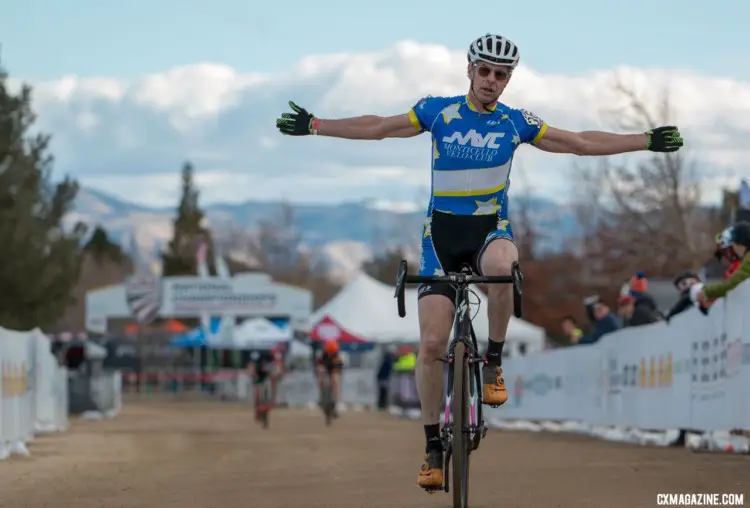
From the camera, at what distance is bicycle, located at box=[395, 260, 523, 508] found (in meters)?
9.01

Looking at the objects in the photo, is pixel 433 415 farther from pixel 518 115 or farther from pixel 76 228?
pixel 76 228

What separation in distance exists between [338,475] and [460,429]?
5.17 meters

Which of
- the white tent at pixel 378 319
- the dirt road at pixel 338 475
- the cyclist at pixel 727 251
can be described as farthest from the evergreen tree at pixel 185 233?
the cyclist at pixel 727 251

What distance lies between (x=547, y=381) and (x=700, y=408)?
1091cm

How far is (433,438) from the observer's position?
376 inches

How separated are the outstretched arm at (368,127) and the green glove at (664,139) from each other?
4.52 feet

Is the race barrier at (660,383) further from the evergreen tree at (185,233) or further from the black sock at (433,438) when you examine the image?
the evergreen tree at (185,233)

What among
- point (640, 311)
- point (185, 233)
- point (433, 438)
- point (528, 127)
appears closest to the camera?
point (433, 438)

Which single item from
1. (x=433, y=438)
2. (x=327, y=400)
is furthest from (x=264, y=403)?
(x=433, y=438)

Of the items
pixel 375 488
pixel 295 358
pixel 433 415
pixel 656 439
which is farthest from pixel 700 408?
pixel 295 358

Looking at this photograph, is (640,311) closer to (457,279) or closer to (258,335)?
(457,279)

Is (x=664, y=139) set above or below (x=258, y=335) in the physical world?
above

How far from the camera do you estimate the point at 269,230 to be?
593 feet

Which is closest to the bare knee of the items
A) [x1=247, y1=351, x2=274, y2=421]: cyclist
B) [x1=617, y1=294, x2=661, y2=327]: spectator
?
[x1=617, y1=294, x2=661, y2=327]: spectator
